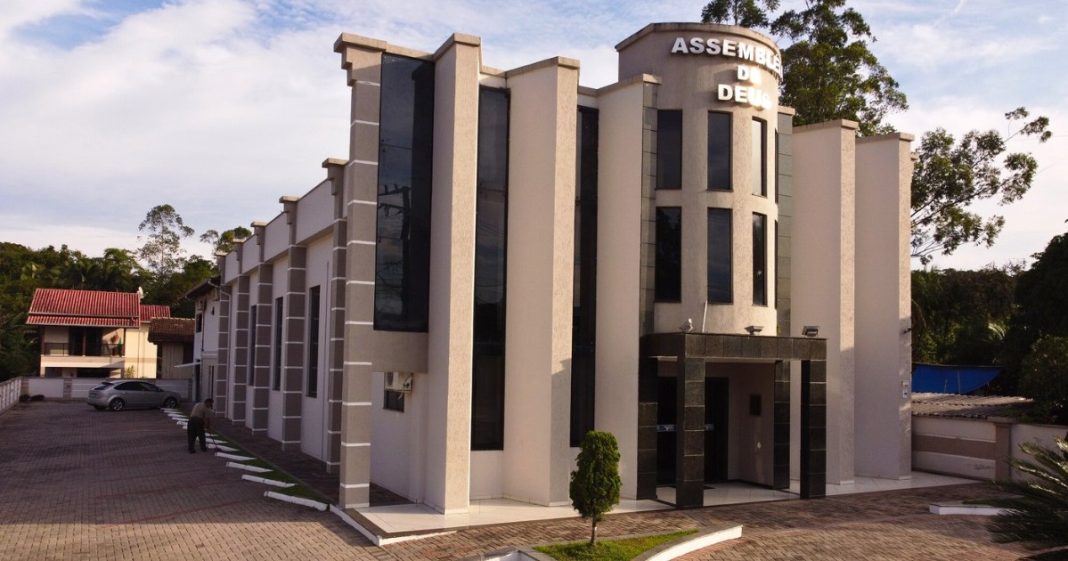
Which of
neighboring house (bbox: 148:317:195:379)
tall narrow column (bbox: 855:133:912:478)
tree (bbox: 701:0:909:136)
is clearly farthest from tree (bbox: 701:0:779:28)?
neighboring house (bbox: 148:317:195:379)

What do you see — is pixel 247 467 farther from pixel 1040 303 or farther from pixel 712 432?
pixel 1040 303

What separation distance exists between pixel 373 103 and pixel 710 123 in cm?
663

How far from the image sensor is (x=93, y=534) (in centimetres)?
1321

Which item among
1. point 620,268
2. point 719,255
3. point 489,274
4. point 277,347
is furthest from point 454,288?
point 277,347

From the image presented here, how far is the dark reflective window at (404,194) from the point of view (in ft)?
50.9

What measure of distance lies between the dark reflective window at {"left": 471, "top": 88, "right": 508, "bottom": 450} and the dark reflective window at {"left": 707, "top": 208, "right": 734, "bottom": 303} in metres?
4.12

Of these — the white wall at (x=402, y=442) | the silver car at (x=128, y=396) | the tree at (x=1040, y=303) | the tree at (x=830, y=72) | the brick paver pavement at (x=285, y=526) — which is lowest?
the silver car at (x=128, y=396)

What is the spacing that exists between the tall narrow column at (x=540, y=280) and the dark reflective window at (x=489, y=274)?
5.7 inches

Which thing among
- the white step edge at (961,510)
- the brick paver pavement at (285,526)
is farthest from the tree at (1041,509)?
the white step edge at (961,510)

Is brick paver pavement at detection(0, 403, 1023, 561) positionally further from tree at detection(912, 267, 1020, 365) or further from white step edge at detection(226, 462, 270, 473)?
tree at detection(912, 267, 1020, 365)

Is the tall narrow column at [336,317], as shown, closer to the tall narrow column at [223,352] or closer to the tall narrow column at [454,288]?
the tall narrow column at [454,288]

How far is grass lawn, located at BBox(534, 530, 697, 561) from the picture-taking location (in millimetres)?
11805

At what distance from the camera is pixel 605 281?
1689cm

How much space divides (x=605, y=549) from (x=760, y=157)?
9.28 meters
